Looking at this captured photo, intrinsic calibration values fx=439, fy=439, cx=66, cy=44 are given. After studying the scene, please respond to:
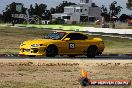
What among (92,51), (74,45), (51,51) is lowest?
(92,51)

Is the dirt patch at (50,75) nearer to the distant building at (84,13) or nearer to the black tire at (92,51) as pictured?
the black tire at (92,51)

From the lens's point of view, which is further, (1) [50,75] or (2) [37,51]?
(2) [37,51]

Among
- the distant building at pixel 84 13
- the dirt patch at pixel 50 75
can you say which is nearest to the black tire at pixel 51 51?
the dirt patch at pixel 50 75

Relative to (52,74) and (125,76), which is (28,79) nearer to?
(52,74)

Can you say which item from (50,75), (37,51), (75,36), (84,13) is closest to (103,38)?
(75,36)

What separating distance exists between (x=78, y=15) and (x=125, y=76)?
6685 inches

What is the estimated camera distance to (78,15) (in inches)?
7224

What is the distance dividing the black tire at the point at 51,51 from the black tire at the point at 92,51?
2.13 meters

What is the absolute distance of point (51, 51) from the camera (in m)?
22.5

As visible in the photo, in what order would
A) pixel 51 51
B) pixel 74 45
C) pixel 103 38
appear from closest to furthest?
pixel 51 51 < pixel 74 45 < pixel 103 38

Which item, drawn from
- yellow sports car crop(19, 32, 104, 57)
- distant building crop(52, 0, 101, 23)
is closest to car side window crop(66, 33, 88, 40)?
yellow sports car crop(19, 32, 104, 57)

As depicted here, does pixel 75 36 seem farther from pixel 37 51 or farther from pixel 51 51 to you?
pixel 37 51

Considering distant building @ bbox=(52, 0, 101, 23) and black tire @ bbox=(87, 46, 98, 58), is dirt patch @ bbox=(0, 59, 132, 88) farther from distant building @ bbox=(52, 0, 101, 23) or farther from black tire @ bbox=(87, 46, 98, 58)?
distant building @ bbox=(52, 0, 101, 23)

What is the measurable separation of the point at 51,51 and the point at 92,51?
2666 millimetres
